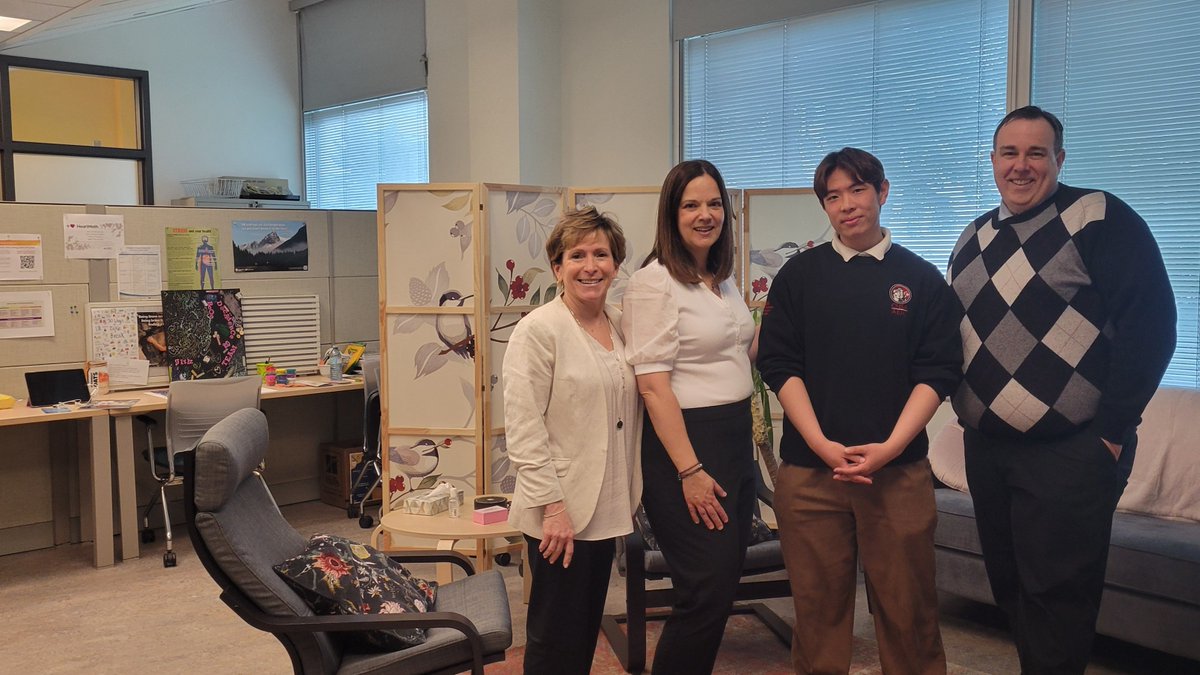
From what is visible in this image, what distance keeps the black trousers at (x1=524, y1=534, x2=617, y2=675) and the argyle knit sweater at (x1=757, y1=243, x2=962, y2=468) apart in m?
0.59

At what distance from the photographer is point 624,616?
389 centimetres

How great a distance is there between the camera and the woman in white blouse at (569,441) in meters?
2.27

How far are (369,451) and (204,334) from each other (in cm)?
111

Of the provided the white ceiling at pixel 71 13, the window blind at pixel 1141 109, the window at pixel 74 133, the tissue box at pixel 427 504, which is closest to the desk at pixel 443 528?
the tissue box at pixel 427 504

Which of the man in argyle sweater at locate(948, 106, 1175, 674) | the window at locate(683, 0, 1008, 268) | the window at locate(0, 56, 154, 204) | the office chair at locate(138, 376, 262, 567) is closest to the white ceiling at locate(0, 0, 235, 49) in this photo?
the window at locate(0, 56, 154, 204)

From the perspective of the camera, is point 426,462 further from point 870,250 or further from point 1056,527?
point 1056,527

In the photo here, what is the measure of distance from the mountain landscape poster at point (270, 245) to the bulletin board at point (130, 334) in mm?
547

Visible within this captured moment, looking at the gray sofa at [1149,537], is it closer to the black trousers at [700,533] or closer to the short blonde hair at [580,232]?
the black trousers at [700,533]

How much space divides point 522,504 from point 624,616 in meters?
1.77

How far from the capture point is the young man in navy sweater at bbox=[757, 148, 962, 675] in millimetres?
2318

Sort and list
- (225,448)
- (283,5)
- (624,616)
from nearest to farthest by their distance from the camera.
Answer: (225,448) < (624,616) < (283,5)

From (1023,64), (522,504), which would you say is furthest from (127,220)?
(1023,64)

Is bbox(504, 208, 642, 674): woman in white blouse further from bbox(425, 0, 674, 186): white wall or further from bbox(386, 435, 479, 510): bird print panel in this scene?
bbox(425, 0, 674, 186): white wall

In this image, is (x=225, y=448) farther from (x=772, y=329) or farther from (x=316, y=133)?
(x=316, y=133)
